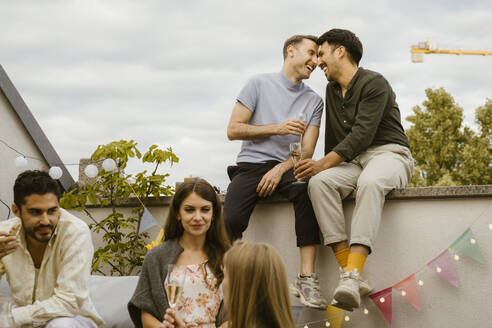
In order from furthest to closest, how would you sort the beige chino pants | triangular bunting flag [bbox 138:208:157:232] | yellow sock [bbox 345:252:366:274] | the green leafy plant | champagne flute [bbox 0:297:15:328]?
the green leafy plant
triangular bunting flag [bbox 138:208:157:232]
the beige chino pants
yellow sock [bbox 345:252:366:274]
champagne flute [bbox 0:297:15:328]

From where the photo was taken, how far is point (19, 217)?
2.87 m

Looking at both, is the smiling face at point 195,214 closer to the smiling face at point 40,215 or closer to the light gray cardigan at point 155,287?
the light gray cardigan at point 155,287

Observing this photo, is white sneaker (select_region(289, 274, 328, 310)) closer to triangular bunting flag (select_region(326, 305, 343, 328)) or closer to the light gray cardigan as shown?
triangular bunting flag (select_region(326, 305, 343, 328))

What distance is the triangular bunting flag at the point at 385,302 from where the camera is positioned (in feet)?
11.2

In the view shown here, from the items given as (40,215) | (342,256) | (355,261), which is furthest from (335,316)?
(40,215)

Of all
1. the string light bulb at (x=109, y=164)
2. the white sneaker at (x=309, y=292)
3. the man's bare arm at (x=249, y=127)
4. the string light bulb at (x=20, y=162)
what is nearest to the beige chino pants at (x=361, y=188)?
the white sneaker at (x=309, y=292)

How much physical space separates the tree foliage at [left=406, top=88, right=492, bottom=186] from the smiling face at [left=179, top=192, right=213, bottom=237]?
11.9m

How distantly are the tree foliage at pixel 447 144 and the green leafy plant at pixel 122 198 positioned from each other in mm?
10794

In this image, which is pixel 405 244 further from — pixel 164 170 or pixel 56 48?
pixel 56 48

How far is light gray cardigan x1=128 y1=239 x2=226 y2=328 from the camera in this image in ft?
9.30

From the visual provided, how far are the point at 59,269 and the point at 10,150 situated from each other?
2.39 m

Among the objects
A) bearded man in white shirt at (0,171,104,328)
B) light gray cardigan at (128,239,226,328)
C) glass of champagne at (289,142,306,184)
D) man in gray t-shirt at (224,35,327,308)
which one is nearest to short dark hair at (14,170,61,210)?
bearded man in white shirt at (0,171,104,328)

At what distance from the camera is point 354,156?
139 inches

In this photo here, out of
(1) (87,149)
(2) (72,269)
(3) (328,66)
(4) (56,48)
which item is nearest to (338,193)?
(3) (328,66)
